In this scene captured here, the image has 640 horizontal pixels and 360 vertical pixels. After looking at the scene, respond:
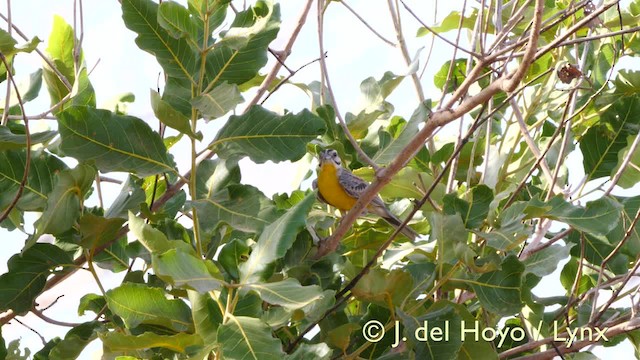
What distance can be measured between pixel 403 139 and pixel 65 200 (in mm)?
1122

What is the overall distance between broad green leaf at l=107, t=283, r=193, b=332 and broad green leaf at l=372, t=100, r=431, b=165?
973 millimetres

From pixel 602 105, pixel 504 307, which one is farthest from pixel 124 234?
pixel 602 105

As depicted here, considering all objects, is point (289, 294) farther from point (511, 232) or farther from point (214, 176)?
point (511, 232)

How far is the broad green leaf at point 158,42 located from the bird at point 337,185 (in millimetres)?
907

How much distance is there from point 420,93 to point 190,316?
1479 mm

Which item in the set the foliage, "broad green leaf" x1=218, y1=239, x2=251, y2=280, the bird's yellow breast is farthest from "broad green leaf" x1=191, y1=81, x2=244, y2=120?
the bird's yellow breast

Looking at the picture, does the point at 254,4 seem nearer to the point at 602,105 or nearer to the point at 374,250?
the point at 374,250

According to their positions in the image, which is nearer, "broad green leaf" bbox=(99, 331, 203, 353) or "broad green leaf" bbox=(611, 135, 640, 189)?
"broad green leaf" bbox=(99, 331, 203, 353)

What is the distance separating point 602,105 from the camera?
3.52 meters

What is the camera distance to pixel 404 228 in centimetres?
310

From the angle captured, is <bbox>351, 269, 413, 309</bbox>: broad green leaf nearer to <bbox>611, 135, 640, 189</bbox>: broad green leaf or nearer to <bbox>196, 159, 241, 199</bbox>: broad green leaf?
<bbox>196, 159, 241, 199</bbox>: broad green leaf

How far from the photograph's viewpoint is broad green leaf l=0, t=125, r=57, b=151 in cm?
263

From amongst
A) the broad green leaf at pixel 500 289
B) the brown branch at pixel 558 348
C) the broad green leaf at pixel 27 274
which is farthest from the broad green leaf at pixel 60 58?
the brown branch at pixel 558 348

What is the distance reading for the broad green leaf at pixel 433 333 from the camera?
2.51m
